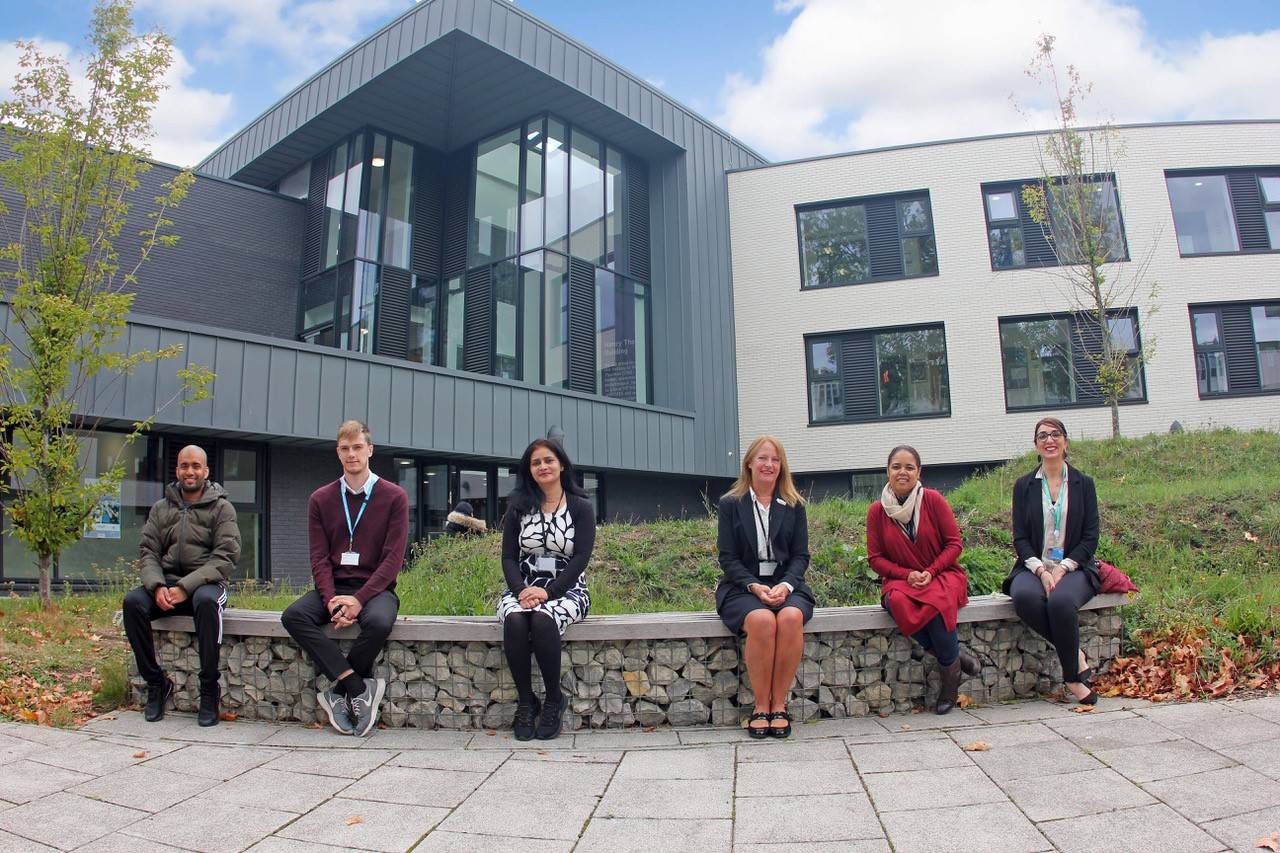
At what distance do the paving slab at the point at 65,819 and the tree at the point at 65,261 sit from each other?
461cm

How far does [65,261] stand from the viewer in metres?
7.60

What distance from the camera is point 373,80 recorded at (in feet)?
44.5

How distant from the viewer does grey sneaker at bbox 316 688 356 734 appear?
4.48 m

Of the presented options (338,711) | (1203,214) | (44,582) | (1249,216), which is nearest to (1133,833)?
(338,711)

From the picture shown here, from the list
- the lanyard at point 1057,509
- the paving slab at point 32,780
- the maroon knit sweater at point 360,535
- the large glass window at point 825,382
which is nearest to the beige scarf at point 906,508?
the lanyard at point 1057,509

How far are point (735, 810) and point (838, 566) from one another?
3.13 m

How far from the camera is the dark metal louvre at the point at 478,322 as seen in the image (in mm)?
14914

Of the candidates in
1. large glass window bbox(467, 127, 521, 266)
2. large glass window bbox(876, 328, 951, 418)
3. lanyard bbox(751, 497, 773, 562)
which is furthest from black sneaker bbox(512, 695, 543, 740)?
large glass window bbox(876, 328, 951, 418)

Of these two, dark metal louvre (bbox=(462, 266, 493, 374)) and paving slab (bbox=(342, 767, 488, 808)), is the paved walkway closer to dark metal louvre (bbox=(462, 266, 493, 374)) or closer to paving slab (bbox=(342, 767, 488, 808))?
paving slab (bbox=(342, 767, 488, 808))

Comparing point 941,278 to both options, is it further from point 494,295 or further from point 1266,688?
point 1266,688

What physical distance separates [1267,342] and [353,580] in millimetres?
16829

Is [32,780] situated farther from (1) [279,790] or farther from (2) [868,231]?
(2) [868,231]

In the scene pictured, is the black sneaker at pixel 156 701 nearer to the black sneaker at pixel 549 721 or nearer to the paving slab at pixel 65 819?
the paving slab at pixel 65 819

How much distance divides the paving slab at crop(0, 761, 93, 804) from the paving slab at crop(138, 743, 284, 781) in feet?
1.05
